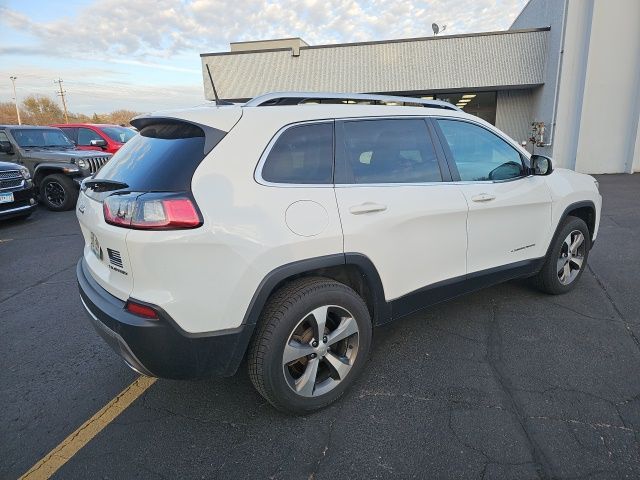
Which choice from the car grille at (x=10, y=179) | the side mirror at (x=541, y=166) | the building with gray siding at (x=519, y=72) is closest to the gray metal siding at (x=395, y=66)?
the building with gray siding at (x=519, y=72)

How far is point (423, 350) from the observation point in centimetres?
314

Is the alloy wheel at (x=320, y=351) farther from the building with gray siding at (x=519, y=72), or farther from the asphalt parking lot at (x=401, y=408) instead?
the building with gray siding at (x=519, y=72)

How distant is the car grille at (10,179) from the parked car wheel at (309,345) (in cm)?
760

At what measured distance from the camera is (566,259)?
4.04m

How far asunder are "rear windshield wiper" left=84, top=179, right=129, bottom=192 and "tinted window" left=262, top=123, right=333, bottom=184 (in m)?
0.80

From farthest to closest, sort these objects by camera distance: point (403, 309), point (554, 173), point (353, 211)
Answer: point (554, 173)
point (403, 309)
point (353, 211)

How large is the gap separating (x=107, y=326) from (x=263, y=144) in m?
1.27

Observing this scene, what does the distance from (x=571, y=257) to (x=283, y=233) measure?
3.25 m

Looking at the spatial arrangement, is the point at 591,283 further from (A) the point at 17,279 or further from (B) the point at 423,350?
(A) the point at 17,279

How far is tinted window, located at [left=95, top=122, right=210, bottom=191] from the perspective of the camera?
2.09 metres

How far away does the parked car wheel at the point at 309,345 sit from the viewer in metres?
2.23

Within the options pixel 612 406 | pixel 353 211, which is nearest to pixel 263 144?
pixel 353 211

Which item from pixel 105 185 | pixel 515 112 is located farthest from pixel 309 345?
pixel 515 112

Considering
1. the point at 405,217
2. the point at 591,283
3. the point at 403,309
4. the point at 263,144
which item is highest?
the point at 263,144
